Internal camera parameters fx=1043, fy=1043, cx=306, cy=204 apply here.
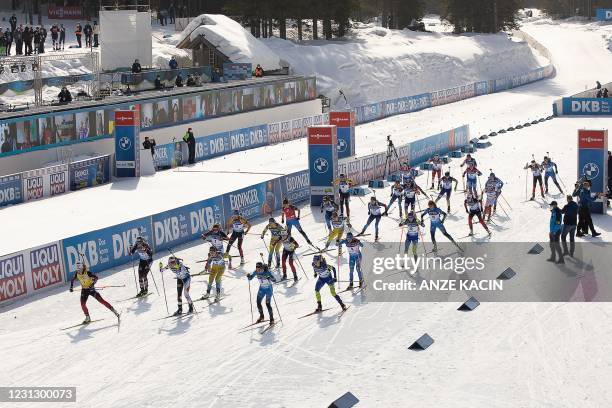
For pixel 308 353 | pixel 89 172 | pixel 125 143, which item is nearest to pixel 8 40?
pixel 125 143

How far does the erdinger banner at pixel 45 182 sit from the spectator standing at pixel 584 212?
19.0 m

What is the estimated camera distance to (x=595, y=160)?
3272 centimetres

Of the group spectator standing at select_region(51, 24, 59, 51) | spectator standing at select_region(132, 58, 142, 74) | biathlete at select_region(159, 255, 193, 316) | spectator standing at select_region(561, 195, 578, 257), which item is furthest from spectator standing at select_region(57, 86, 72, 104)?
spectator standing at select_region(561, 195, 578, 257)

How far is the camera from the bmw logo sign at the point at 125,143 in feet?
138

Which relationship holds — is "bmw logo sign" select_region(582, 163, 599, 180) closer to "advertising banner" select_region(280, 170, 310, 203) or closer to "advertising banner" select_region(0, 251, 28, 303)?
"advertising banner" select_region(280, 170, 310, 203)

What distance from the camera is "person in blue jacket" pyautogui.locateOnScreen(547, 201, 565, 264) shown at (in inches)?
1032

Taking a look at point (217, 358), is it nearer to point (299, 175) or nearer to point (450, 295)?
point (450, 295)

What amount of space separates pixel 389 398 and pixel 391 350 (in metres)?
2.63

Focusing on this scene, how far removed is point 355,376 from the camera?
61.9 ft

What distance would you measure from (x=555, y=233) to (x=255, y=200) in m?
10.7

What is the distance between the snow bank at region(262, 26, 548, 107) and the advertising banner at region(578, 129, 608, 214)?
36986 mm

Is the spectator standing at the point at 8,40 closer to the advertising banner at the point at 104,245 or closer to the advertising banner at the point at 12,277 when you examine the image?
the advertising banner at the point at 104,245

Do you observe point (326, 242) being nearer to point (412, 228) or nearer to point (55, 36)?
point (412, 228)

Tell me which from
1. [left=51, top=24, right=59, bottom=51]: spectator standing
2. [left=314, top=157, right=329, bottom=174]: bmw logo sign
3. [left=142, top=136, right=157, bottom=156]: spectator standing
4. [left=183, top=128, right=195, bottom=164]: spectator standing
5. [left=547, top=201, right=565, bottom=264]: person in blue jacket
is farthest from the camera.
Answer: [left=51, top=24, right=59, bottom=51]: spectator standing
